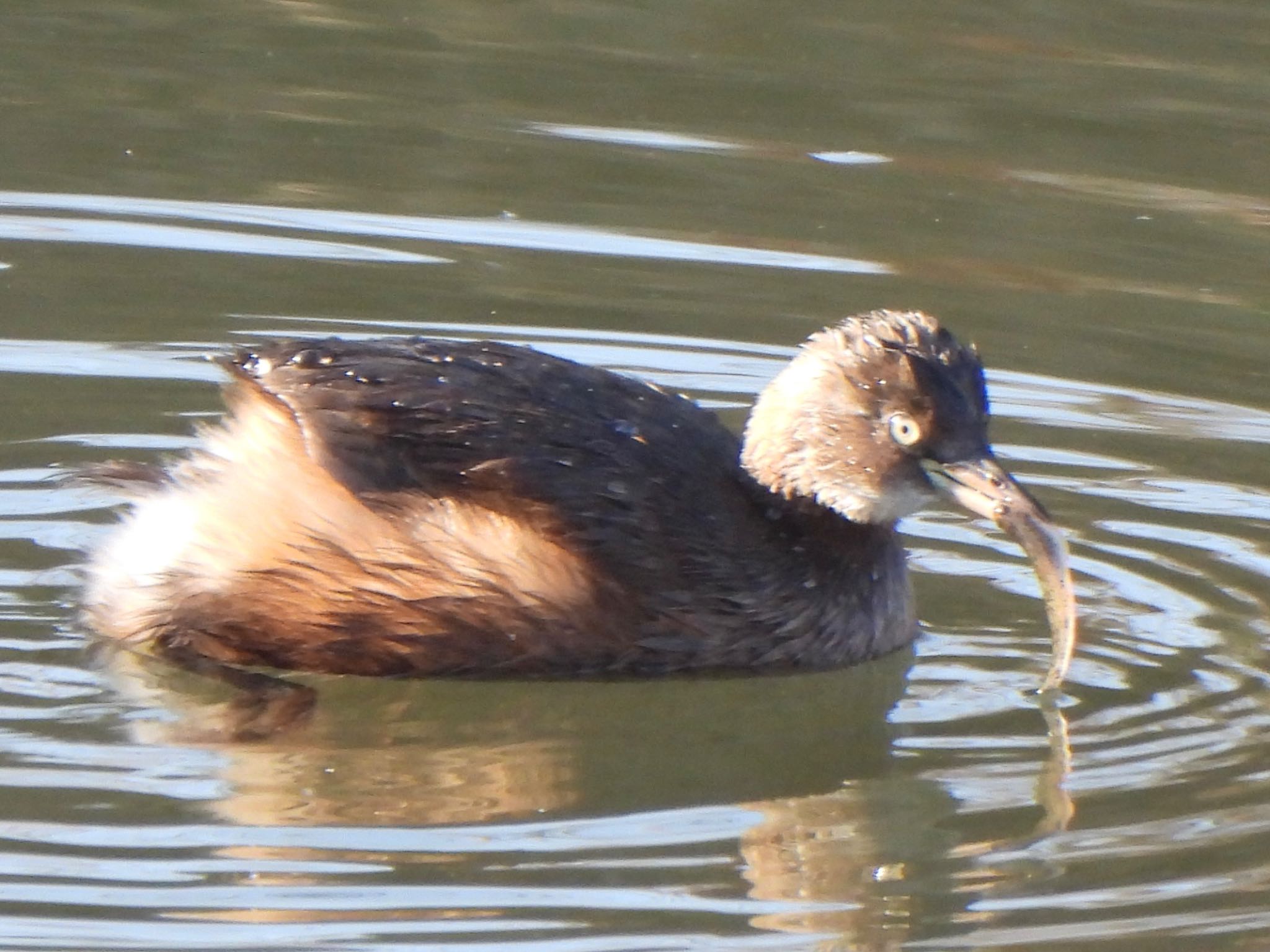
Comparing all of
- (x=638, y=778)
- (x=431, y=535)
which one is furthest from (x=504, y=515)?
(x=638, y=778)

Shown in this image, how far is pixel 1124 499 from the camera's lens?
7453mm

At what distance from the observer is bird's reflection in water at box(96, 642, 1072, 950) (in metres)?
4.90

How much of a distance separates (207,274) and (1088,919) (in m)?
5.17

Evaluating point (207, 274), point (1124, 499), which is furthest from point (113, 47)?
point (1124, 499)

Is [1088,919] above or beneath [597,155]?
beneath

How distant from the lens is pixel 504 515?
234 inches

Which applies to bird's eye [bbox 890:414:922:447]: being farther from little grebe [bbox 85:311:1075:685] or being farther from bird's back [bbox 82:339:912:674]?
bird's back [bbox 82:339:912:674]

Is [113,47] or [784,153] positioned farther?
[113,47]

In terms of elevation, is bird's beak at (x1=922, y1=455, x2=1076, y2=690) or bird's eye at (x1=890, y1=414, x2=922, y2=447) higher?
bird's eye at (x1=890, y1=414, x2=922, y2=447)

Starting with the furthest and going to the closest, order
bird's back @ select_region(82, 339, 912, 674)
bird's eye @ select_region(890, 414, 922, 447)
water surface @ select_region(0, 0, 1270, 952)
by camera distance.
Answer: bird's eye @ select_region(890, 414, 922, 447), bird's back @ select_region(82, 339, 912, 674), water surface @ select_region(0, 0, 1270, 952)

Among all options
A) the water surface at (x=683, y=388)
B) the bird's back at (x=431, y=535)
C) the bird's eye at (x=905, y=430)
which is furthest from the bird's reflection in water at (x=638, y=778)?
the bird's eye at (x=905, y=430)

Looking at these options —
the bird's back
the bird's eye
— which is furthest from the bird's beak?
the bird's back

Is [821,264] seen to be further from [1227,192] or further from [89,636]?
[89,636]

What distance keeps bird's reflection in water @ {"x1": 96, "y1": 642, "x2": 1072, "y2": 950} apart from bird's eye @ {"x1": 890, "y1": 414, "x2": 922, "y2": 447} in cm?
62
